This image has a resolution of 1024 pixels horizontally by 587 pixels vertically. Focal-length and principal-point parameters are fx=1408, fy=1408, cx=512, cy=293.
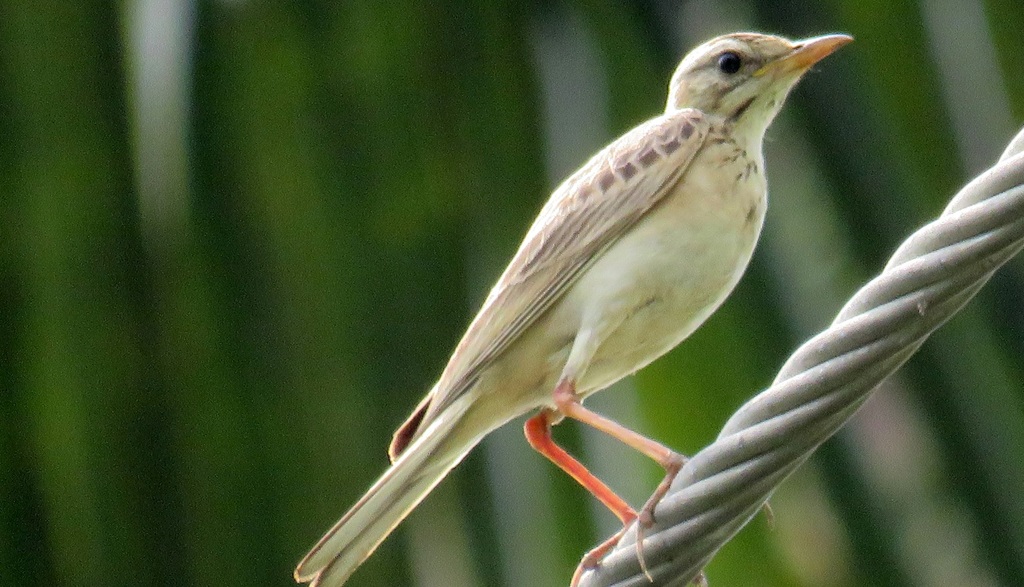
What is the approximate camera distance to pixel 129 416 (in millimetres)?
5758

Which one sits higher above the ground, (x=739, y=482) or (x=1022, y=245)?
(x=1022, y=245)

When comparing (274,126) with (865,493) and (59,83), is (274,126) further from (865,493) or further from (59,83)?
(865,493)

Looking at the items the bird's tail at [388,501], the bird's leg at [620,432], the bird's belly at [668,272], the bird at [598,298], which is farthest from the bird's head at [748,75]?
the bird's tail at [388,501]

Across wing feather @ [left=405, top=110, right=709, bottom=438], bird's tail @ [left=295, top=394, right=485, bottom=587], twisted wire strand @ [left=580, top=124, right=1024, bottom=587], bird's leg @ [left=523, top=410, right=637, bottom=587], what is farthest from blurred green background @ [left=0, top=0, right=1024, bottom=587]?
twisted wire strand @ [left=580, top=124, right=1024, bottom=587]

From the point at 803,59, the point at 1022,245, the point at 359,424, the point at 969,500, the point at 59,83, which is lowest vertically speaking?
the point at 969,500

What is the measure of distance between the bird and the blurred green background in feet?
3.63

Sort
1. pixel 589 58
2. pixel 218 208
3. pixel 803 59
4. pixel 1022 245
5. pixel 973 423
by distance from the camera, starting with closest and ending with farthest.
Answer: pixel 1022 245 < pixel 803 59 < pixel 973 423 < pixel 218 208 < pixel 589 58

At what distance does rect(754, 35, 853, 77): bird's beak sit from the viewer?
4.79m

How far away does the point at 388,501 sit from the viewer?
406 centimetres

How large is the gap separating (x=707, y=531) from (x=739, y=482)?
→ 0.15 meters

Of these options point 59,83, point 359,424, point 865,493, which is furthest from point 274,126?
point 865,493

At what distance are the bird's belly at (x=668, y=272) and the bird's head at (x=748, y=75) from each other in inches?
23.5

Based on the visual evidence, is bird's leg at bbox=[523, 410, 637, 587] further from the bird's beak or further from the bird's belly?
the bird's beak

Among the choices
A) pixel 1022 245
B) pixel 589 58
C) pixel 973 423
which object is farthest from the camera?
pixel 589 58
